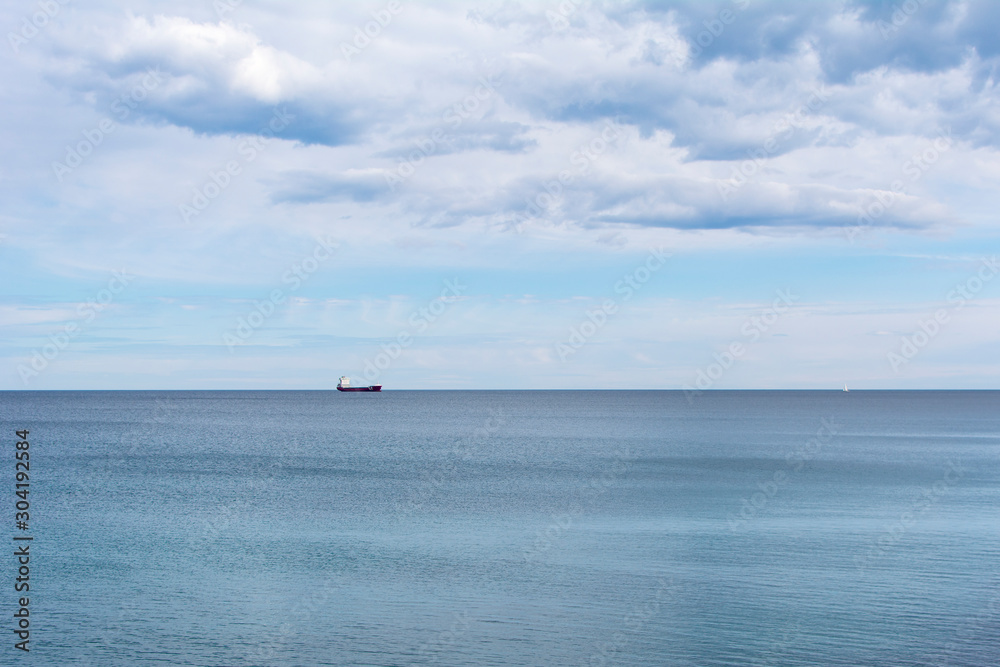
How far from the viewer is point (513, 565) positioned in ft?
115

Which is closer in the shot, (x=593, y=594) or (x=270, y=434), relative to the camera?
(x=593, y=594)

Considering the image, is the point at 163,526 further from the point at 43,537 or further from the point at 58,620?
the point at 58,620

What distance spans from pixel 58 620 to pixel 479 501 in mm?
27754

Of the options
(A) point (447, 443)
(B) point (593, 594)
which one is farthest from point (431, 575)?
(A) point (447, 443)

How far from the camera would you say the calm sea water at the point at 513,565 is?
1017 inches

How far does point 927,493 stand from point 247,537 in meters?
43.9

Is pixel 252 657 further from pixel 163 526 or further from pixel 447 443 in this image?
pixel 447 443

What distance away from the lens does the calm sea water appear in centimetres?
2583

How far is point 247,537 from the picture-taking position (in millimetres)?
41000

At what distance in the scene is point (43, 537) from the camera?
4069 cm

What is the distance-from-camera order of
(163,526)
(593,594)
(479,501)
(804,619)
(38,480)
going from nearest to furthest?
(804,619), (593,594), (163,526), (479,501), (38,480)

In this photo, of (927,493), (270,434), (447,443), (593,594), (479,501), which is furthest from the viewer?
(270,434)

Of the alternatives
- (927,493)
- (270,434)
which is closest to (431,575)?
(927,493)

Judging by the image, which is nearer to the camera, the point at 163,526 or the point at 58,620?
the point at 58,620
